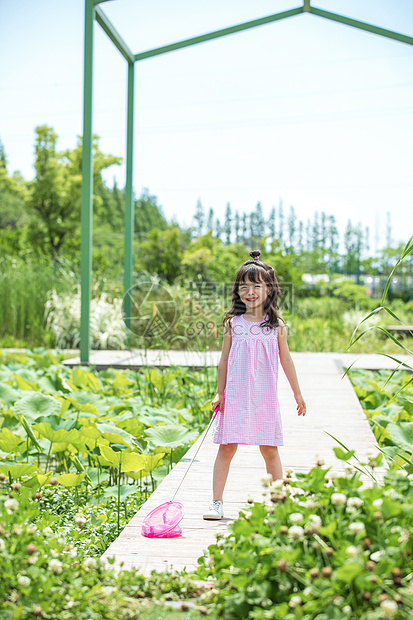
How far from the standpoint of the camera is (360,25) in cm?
507

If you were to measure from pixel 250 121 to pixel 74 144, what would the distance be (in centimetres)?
534

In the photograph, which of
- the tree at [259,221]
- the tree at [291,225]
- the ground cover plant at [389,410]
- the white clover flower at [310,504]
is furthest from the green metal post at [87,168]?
the tree at [291,225]

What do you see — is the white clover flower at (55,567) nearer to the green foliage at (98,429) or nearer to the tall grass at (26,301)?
the green foliage at (98,429)

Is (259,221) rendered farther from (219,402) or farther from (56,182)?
(219,402)

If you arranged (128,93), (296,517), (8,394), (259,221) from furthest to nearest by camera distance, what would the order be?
A: (259,221) < (128,93) < (8,394) < (296,517)

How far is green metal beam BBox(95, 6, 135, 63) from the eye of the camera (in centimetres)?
479

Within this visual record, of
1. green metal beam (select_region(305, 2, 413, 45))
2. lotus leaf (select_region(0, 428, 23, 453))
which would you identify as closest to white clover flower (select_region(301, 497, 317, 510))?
lotus leaf (select_region(0, 428, 23, 453))

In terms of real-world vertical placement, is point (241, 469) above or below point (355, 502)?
below

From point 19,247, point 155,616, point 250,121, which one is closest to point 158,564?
point 155,616

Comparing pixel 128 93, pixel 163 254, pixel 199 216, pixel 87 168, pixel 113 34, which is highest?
pixel 199 216

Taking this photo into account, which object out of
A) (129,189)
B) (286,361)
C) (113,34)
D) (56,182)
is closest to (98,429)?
(286,361)

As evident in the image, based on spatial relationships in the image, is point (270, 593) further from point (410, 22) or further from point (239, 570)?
point (410, 22)

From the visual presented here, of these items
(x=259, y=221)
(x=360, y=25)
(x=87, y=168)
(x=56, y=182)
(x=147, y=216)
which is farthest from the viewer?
(x=147, y=216)

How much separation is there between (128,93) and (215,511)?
514 centimetres
